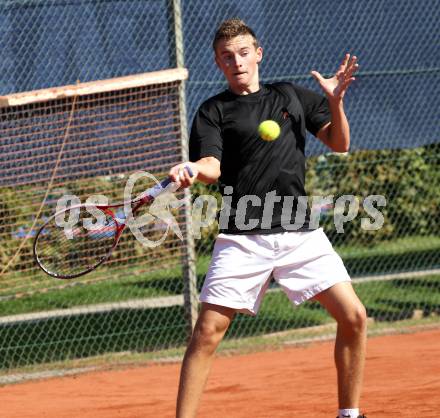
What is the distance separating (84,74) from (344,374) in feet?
13.1

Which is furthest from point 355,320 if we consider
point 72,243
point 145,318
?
point 145,318

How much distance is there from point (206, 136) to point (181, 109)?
333 centimetres

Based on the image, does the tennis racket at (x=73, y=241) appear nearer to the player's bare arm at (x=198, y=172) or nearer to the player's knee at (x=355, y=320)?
the player's bare arm at (x=198, y=172)

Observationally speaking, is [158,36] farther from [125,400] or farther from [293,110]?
[293,110]

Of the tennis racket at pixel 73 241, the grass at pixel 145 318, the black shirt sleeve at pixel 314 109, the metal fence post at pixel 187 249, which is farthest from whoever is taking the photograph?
the grass at pixel 145 318

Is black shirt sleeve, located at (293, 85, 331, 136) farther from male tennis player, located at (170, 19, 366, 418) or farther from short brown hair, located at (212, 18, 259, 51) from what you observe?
short brown hair, located at (212, 18, 259, 51)

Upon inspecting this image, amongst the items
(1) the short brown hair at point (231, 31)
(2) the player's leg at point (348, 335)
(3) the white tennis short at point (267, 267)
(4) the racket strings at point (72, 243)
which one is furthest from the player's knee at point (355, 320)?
(4) the racket strings at point (72, 243)

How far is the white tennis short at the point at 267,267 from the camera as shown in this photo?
12.4 ft

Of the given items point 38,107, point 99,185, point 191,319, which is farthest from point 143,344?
point 38,107

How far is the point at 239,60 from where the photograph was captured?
3861mm

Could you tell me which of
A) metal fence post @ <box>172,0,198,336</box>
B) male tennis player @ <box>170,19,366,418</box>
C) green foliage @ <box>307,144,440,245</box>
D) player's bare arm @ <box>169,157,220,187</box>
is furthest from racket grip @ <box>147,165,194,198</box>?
green foliage @ <box>307,144,440,245</box>

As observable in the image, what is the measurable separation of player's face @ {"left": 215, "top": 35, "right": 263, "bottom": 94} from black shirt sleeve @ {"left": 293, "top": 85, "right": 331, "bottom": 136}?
0.81 ft

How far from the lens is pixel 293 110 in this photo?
13.1ft

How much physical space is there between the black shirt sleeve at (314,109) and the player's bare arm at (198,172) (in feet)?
1.75
